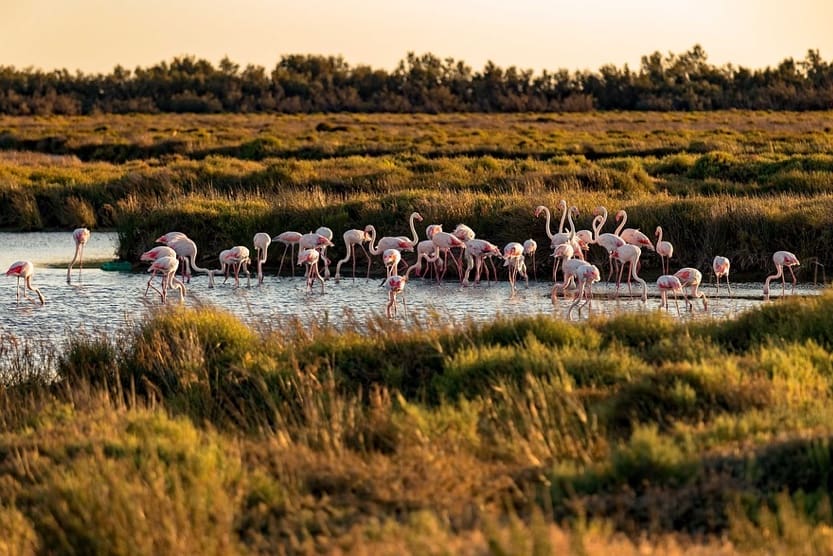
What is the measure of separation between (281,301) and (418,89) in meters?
78.4

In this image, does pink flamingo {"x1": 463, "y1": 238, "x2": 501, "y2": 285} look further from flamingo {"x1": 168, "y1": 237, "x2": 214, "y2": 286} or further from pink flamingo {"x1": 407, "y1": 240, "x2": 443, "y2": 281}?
flamingo {"x1": 168, "y1": 237, "x2": 214, "y2": 286}

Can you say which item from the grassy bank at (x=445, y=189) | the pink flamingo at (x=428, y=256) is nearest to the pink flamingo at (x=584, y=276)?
the pink flamingo at (x=428, y=256)

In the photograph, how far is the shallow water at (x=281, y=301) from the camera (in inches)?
527

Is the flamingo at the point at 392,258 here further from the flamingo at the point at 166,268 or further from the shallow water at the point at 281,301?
the flamingo at the point at 166,268

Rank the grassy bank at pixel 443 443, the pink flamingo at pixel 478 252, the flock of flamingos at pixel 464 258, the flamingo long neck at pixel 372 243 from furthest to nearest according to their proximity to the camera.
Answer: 1. the flamingo long neck at pixel 372 243
2. the pink flamingo at pixel 478 252
3. the flock of flamingos at pixel 464 258
4. the grassy bank at pixel 443 443

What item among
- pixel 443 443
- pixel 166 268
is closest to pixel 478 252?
pixel 166 268

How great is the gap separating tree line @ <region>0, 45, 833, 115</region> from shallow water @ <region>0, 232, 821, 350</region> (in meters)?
65.4

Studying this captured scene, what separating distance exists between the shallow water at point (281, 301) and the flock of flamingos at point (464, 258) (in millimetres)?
185

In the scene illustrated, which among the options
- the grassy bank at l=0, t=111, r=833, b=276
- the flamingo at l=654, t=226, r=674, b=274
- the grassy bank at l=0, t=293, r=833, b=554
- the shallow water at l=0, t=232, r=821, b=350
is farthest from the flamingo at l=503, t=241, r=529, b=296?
the grassy bank at l=0, t=293, r=833, b=554

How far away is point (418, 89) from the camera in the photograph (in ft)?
304

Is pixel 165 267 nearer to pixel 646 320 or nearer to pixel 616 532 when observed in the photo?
pixel 646 320

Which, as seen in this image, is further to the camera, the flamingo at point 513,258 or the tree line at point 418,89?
the tree line at point 418,89

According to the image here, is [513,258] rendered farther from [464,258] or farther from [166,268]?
[166,268]

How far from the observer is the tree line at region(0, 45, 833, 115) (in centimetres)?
8350
